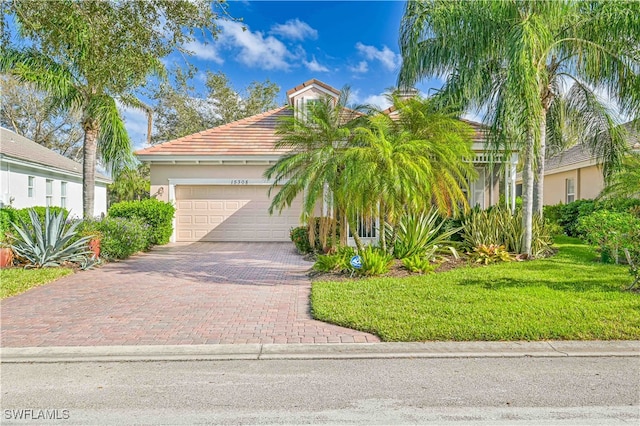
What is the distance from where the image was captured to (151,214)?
557 inches

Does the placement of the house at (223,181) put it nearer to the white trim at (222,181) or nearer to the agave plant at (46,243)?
the white trim at (222,181)

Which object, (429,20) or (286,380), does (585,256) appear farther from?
(286,380)

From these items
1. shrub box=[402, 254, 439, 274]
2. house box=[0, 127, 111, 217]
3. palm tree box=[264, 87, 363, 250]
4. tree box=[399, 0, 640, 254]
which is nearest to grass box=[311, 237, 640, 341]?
shrub box=[402, 254, 439, 274]

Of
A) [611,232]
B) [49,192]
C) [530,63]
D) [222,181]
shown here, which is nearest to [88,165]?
[222,181]

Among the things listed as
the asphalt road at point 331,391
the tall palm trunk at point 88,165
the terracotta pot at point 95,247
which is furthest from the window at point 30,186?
the asphalt road at point 331,391

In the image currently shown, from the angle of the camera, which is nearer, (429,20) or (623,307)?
(623,307)

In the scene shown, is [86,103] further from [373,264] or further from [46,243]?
[373,264]

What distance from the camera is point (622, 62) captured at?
9953mm

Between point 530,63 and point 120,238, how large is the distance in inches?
434

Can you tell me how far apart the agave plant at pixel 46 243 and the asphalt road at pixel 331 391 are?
6.17 metres

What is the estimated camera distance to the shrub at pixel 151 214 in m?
13.7

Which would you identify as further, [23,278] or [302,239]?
[302,239]

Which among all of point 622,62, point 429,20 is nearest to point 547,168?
point 622,62

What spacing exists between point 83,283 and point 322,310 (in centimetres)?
536
